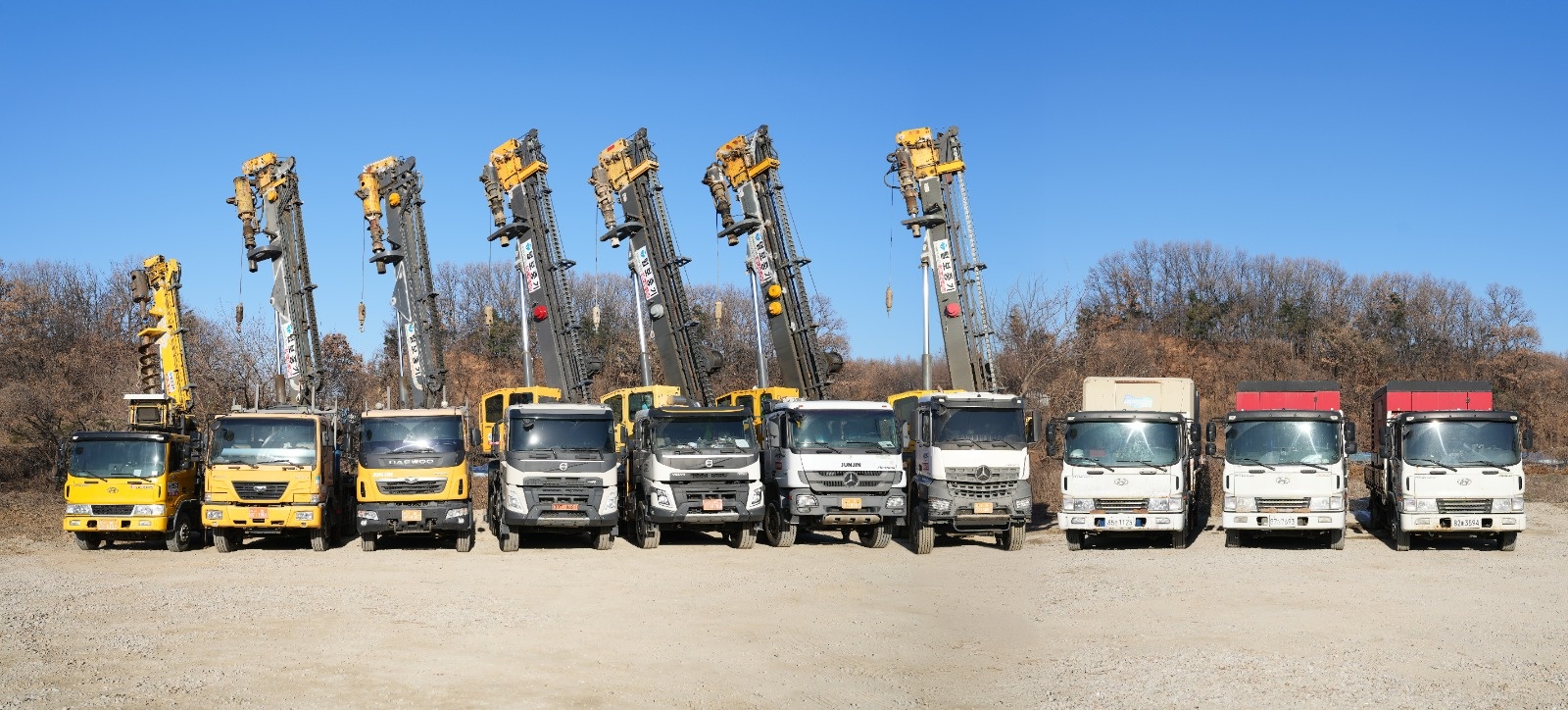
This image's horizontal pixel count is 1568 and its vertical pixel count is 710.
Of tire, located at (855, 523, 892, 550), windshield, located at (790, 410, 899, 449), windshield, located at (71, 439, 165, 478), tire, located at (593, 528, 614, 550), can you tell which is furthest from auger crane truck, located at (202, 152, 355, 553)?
tire, located at (855, 523, 892, 550)

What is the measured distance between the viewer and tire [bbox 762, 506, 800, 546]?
26.1m

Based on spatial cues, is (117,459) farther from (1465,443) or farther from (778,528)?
(1465,443)

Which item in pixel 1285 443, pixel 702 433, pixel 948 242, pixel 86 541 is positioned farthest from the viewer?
pixel 948 242

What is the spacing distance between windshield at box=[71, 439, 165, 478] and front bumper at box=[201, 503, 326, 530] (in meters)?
1.66

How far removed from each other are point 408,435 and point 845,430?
25.5ft

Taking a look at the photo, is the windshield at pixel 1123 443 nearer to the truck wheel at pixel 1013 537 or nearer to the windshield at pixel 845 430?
the truck wheel at pixel 1013 537

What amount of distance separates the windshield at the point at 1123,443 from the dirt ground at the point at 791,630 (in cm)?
164

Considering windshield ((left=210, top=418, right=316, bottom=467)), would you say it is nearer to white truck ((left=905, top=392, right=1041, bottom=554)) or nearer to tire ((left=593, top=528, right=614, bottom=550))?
tire ((left=593, top=528, right=614, bottom=550))

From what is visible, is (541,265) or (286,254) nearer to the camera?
(286,254)

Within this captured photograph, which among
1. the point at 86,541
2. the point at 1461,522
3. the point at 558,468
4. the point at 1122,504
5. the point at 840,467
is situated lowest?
the point at 1461,522

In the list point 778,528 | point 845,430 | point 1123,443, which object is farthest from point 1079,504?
point 778,528

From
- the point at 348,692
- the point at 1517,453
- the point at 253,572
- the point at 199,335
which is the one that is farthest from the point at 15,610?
the point at 199,335

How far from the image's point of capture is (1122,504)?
966 inches

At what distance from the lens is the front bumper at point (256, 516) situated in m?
24.8
